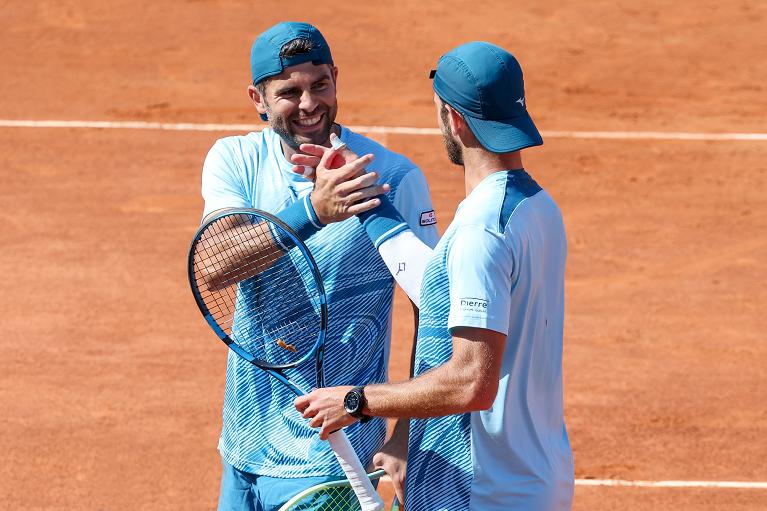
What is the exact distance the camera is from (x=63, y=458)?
859 cm

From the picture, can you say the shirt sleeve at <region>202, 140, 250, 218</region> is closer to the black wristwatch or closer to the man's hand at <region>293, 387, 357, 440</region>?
the man's hand at <region>293, 387, 357, 440</region>

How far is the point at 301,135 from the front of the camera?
Result: 15.8 ft

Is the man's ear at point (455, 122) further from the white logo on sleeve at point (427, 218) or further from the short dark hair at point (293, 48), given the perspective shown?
the short dark hair at point (293, 48)

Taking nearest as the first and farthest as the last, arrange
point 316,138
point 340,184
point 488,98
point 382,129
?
point 488,98 → point 340,184 → point 316,138 → point 382,129

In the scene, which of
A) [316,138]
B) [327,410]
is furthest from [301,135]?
[327,410]

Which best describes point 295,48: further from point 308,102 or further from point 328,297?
point 328,297

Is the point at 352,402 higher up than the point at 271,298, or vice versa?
the point at 271,298

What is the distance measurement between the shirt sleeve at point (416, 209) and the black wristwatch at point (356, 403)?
2.80 ft

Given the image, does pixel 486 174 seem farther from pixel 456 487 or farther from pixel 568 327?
pixel 568 327

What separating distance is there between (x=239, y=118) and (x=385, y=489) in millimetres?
7319

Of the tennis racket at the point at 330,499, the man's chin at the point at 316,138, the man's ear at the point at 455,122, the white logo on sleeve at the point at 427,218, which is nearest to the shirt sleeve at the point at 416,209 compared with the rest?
the white logo on sleeve at the point at 427,218

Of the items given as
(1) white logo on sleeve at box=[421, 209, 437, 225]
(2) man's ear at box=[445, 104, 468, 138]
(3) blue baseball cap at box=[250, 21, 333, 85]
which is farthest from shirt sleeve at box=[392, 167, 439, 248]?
(2) man's ear at box=[445, 104, 468, 138]

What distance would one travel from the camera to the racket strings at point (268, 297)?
15.3ft

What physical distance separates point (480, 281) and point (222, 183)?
149 cm
